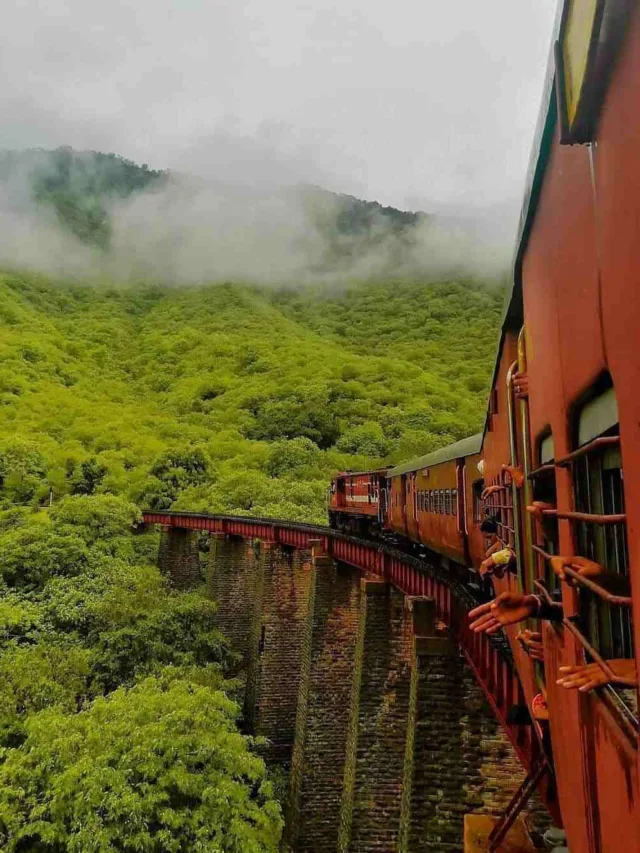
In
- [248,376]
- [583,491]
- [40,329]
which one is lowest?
[583,491]

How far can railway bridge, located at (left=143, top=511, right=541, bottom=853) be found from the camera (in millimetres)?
7660

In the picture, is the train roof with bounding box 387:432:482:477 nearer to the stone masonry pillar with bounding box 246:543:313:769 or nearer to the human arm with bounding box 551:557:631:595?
the human arm with bounding box 551:557:631:595

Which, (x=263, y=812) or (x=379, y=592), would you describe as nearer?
(x=263, y=812)

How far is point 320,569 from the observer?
1506 centimetres

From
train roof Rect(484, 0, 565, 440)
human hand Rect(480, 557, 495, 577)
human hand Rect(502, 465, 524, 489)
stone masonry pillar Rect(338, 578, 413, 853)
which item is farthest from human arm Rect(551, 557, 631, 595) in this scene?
stone masonry pillar Rect(338, 578, 413, 853)

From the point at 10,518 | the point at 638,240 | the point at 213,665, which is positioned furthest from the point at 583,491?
the point at 10,518

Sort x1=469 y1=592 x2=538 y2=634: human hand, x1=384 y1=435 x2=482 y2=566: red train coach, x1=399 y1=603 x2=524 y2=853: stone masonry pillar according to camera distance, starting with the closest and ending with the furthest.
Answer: x1=469 y1=592 x2=538 y2=634: human hand
x1=384 y1=435 x2=482 y2=566: red train coach
x1=399 y1=603 x2=524 y2=853: stone masonry pillar

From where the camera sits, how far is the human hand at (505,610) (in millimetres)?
2150

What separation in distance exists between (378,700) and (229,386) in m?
67.7

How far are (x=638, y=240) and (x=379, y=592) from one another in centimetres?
1074

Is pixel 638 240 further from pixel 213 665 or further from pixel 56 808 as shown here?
pixel 213 665

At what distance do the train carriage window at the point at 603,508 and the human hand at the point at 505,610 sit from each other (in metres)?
0.27

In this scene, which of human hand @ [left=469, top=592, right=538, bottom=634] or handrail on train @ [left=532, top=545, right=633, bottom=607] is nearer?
handrail on train @ [left=532, top=545, right=633, bottom=607]

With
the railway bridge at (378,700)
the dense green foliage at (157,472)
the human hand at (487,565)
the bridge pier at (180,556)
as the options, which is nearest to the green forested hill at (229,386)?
the dense green foliage at (157,472)
